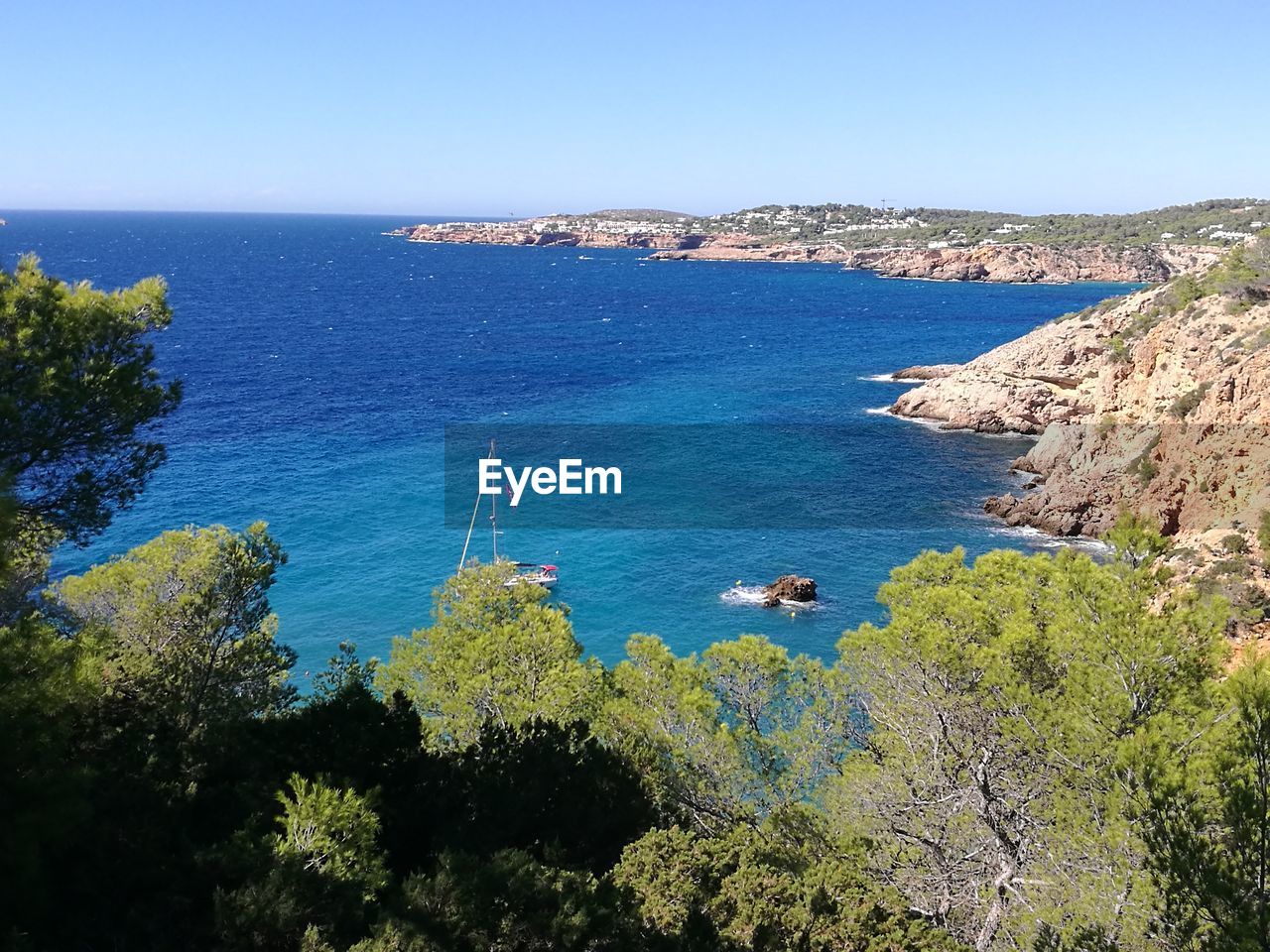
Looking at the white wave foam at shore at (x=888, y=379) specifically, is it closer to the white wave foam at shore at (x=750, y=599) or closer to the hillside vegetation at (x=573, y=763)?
the white wave foam at shore at (x=750, y=599)

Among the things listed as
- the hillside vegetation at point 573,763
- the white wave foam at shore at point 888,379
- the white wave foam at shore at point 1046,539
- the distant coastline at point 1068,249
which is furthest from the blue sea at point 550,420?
the distant coastline at point 1068,249

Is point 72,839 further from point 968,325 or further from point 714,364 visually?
point 968,325

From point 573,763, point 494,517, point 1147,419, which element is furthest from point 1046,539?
point 573,763

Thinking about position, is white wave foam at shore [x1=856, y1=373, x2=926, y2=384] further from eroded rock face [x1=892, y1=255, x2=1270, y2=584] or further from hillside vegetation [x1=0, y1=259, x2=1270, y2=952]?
hillside vegetation [x1=0, y1=259, x2=1270, y2=952]

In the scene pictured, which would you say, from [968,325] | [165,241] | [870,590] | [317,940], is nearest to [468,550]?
[870,590]

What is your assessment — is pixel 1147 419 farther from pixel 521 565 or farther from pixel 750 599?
pixel 521 565

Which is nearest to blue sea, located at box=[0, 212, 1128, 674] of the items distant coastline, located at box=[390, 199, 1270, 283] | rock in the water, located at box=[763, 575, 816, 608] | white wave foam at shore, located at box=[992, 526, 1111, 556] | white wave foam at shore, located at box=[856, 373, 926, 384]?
white wave foam at shore, located at box=[992, 526, 1111, 556]
